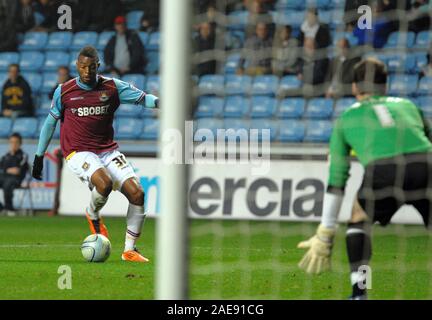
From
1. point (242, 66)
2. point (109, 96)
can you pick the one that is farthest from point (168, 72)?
point (242, 66)

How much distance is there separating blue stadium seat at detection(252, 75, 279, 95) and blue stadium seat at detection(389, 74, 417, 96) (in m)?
1.66

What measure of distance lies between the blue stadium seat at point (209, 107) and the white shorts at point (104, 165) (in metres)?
4.58

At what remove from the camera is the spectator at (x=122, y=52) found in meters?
16.3

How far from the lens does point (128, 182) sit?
9.88 m

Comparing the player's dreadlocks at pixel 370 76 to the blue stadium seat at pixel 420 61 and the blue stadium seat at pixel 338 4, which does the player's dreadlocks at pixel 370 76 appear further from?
the blue stadium seat at pixel 338 4

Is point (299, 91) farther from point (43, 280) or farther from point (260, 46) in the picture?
point (43, 280)

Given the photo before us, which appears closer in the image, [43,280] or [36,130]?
[43,280]

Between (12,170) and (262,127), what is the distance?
3710 millimetres

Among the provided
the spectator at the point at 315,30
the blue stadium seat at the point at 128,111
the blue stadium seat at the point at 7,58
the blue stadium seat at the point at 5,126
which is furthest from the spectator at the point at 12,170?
the spectator at the point at 315,30

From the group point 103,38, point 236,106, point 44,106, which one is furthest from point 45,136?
point 103,38

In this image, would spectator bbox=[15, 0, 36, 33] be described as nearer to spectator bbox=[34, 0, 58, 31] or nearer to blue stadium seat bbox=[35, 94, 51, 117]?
spectator bbox=[34, 0, 58, 31]
